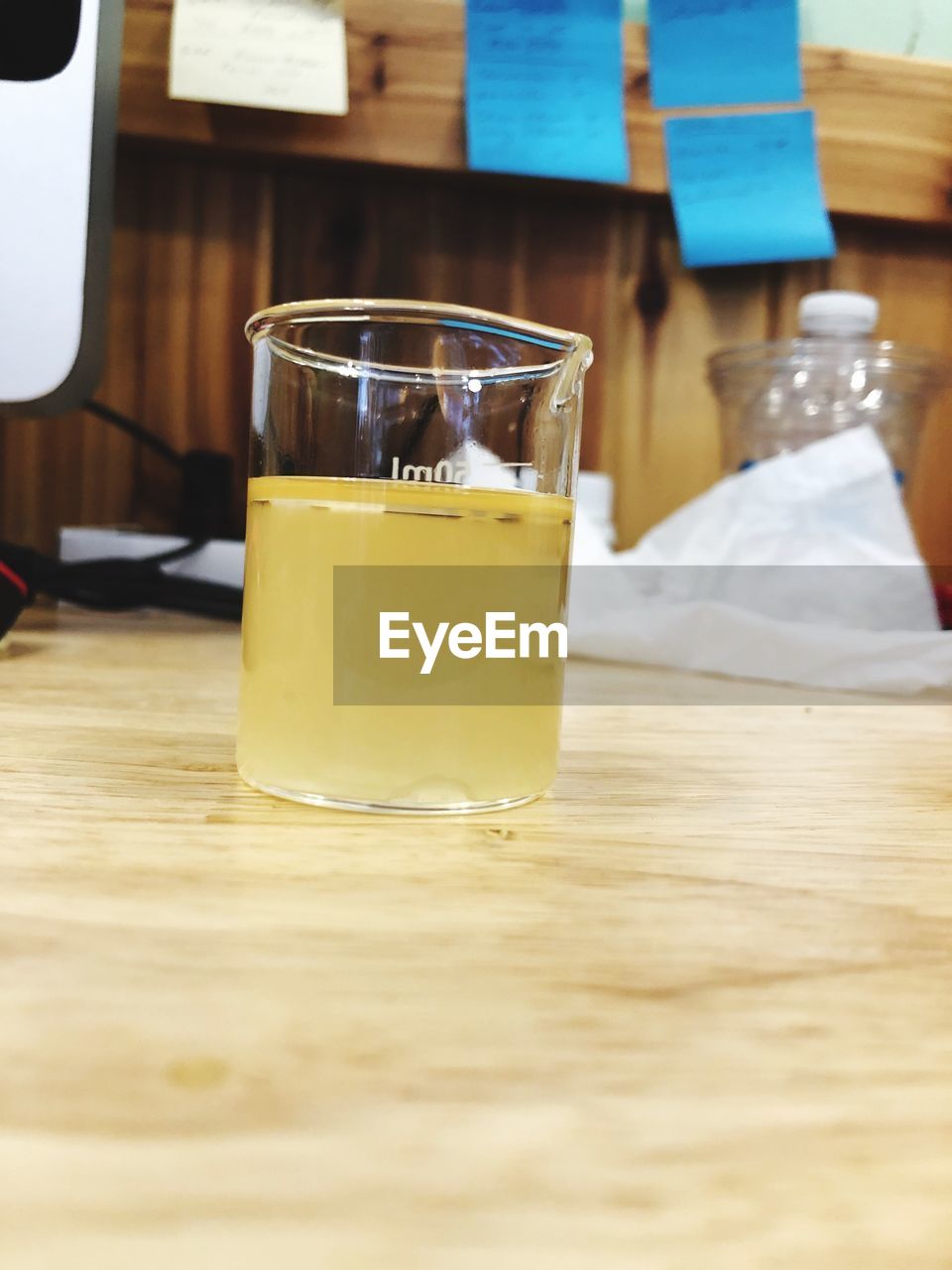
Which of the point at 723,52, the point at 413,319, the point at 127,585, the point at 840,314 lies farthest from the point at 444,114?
the point at 413,319

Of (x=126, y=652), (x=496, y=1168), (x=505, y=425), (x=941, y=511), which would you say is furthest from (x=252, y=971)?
(x=941, y=511)

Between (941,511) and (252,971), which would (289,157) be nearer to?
(941,511)

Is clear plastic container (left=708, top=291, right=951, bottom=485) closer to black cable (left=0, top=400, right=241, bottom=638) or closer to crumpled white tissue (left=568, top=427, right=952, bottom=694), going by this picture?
crumpled white tissue (left=568, top=427, right=952, bottom=694)

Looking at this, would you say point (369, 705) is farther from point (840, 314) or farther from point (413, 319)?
point (840, 314)

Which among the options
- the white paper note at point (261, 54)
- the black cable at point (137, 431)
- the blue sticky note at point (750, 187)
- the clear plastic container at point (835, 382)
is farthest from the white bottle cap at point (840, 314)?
the black cable at point (137, 431)

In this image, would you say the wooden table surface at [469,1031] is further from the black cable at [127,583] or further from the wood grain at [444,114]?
the wood grain at [444,114]
